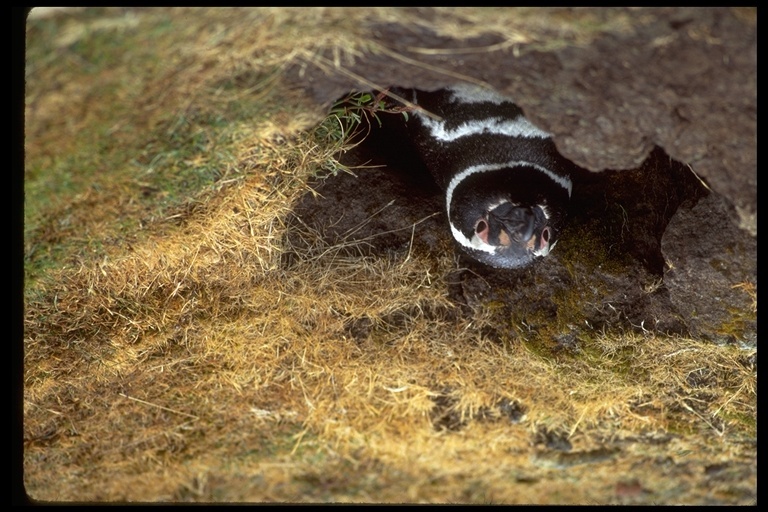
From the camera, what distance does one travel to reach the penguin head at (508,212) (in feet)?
10.00

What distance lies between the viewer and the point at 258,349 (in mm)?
3820

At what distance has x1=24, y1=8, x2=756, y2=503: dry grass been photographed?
265 cm

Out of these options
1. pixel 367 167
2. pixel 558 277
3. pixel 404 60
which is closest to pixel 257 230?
pixel 367 167

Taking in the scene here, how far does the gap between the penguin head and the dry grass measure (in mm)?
535

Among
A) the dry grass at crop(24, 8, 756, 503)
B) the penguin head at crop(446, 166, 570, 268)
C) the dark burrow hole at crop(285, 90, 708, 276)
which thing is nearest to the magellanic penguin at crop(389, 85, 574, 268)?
the penguin head at crop(446, 166, 570, 268)

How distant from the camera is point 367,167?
11.8ft

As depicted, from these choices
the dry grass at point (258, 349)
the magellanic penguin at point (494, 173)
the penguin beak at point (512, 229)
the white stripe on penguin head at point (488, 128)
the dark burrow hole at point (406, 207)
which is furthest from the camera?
the dark burrow hole at point (406, 207)

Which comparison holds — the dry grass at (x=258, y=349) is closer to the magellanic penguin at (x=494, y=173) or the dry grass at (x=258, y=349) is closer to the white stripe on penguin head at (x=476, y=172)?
the white stripe on penguin head at (x=476, y=172)

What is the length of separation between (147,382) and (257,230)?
4.34 feet

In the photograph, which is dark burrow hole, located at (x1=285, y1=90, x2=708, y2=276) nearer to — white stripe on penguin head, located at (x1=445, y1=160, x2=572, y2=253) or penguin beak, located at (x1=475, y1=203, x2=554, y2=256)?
white stripe on penguin head, located at (x1=445, y1=160, x2=572, y2=253)

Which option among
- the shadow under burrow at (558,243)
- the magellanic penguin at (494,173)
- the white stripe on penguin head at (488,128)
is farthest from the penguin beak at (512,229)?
the shadow under burrow at (558,243)

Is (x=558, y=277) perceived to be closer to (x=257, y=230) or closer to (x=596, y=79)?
(x=596, y=79)

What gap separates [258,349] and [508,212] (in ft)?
5.62

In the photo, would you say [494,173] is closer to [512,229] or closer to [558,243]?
[512,229]
